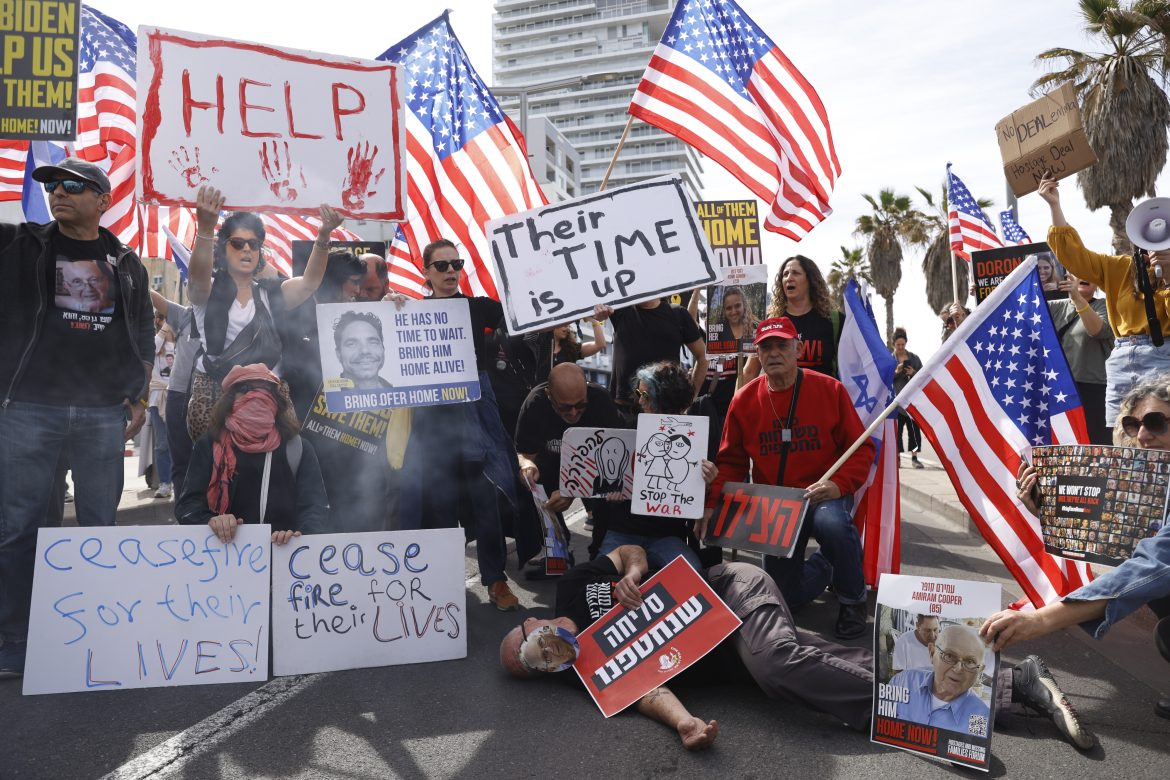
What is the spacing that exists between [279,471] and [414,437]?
3.20 feet

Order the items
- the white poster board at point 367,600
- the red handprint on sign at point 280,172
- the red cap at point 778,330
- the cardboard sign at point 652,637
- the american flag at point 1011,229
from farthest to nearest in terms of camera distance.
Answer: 1. the american flag at point 1011,229
2. the red handprint on sign at point 280,172
3. the red cap at point 778,330
4. the white poster board at point 367,600
5. the cardboard sign at point 652,637

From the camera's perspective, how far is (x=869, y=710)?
3.32 metres

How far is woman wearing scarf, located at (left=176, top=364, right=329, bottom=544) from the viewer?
169 inches

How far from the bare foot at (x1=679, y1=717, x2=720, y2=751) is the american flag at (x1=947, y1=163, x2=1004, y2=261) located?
8.36 meters

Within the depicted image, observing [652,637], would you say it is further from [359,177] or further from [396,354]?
[359,177]

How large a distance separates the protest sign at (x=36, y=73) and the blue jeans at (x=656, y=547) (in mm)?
3210

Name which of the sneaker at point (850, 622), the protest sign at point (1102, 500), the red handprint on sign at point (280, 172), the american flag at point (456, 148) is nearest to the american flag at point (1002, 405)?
the protest sign at point (1102, 500)

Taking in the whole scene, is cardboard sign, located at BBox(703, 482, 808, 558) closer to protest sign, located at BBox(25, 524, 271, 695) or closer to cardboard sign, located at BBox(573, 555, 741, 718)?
cardboard sign, located at BBox(573, 555, 741, 718)

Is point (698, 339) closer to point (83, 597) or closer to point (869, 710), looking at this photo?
point (869, 710)

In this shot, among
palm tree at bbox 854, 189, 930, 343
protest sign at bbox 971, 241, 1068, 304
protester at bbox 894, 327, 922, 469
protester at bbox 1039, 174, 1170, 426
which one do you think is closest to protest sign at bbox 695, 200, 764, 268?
protest sign at bbox 971, 241, 1068, 304

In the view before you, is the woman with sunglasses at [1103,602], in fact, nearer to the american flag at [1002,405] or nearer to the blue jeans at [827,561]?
the american flag at [1002,405]

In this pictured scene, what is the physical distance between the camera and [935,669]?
10.3 feet

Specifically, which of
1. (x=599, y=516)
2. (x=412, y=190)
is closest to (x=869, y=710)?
(x=599, y=516)

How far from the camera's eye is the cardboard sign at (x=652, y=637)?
3.64 meters
